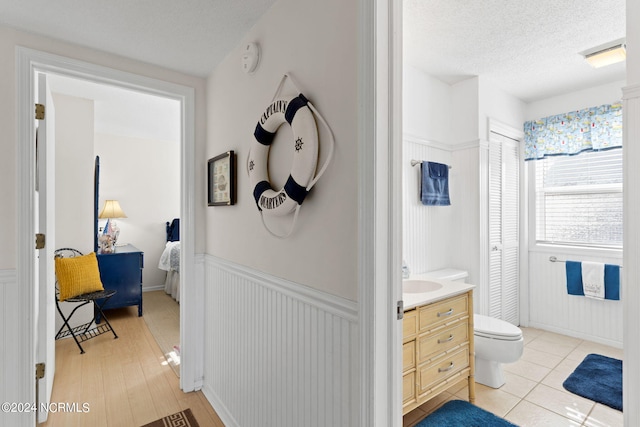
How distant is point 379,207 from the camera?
1014mm

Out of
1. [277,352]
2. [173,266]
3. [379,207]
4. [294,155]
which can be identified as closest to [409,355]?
[277,352]

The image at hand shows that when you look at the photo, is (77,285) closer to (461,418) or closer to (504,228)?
(461,418)

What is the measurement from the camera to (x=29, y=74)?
5.73ft

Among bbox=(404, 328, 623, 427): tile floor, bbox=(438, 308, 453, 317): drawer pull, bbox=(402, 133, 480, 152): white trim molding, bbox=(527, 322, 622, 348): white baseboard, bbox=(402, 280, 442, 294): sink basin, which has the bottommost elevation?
bbox=(404, 328, 623, 427): tile floor

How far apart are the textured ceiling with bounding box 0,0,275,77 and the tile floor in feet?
8.21

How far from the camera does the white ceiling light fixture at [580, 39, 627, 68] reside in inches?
90.8

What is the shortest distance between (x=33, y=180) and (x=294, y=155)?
1572mm

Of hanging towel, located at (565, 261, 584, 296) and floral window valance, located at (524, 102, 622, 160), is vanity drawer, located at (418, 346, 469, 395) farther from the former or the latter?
floral window valance, located at (524, 102, 622, 160)

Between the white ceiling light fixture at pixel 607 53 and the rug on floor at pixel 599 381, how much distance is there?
7.88 ft

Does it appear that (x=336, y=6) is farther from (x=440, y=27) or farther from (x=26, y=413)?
(x=26, y=413)

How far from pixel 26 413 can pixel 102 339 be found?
153 cm

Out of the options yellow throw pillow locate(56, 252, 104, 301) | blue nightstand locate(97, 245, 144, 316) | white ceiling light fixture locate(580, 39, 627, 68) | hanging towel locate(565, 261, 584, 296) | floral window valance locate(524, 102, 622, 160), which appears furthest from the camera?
blue nightstand locate(97, 245, 144, 316)

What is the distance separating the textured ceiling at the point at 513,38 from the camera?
6.43 ft

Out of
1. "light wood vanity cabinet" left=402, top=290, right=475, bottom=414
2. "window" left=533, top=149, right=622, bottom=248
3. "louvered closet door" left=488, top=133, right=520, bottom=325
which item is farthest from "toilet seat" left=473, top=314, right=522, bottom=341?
"window" left=533, top=149, right=622, bottom=248
